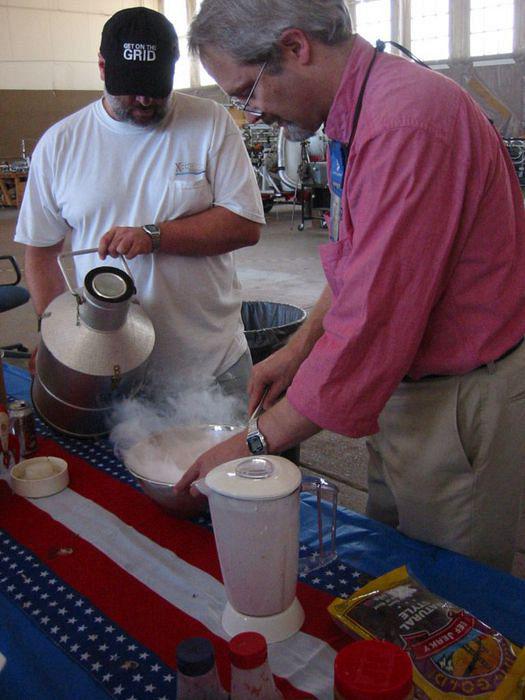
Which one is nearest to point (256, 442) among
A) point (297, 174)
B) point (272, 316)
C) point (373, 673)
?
point (373, 673)

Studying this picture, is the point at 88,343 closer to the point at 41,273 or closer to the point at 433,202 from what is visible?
the point at 41,273

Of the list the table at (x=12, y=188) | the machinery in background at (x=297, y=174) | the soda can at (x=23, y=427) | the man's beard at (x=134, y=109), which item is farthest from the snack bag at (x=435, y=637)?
the table at (x=12, y=188)

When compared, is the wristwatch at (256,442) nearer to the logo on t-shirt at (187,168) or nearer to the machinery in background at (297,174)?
the logo on t-shirt at (187,168)

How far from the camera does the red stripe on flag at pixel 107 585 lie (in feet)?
2.85

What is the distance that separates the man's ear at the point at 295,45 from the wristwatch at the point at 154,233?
2.11 ft

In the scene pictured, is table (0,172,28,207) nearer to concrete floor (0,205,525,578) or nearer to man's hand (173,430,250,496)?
concrete floor (0,205,525,578)

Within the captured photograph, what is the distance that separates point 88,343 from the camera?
1.23 meters

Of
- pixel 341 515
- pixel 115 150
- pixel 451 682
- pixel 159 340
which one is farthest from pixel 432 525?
pixel 115 150

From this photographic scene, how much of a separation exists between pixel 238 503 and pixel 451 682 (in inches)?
11.4

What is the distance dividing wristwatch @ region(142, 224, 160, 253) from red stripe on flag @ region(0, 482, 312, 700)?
22.4 inches

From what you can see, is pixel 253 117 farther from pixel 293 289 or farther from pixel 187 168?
pixel 293 289

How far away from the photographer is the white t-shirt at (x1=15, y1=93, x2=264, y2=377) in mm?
1553

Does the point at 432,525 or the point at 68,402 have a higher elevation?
the point at 68,402

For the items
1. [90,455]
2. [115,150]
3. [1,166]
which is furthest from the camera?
[1,166]
